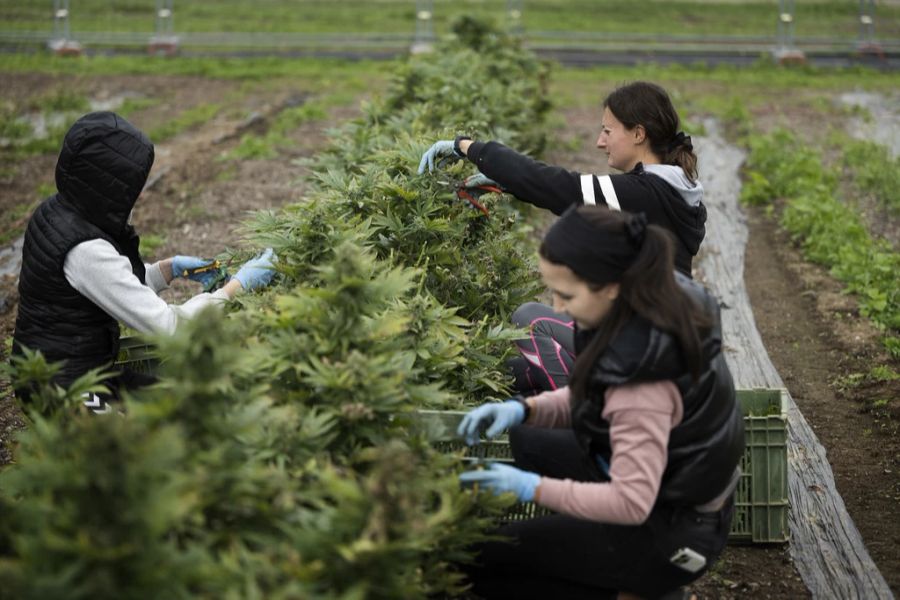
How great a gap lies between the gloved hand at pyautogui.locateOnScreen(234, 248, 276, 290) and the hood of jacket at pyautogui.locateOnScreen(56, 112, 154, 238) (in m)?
0.51

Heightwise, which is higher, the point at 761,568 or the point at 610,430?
the point at 610,430

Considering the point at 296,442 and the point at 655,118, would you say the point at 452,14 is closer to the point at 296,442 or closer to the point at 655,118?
the point at 655,118

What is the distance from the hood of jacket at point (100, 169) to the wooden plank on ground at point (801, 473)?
2.96 m

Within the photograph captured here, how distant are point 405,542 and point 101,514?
27.6 inches

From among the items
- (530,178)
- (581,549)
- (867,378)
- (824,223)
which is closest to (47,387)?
(581,549)

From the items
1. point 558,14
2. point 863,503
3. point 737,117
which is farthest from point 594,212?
point 558,14

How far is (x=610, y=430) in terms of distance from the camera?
3.08 meters

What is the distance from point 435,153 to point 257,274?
3.49 feet

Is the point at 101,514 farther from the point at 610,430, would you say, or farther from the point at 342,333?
the point at 610,430

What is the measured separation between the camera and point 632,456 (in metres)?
2.99

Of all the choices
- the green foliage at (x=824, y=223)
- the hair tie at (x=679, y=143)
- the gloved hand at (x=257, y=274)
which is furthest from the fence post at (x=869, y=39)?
the gloved hand at (x=257, y=274)

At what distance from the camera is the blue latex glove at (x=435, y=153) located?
4848 millimetres

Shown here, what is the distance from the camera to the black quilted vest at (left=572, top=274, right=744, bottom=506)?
3.02 meters

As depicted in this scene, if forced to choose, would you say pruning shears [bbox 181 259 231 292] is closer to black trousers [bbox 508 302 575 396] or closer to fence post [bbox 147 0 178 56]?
black trousers [bbox 508 302 575 396]
